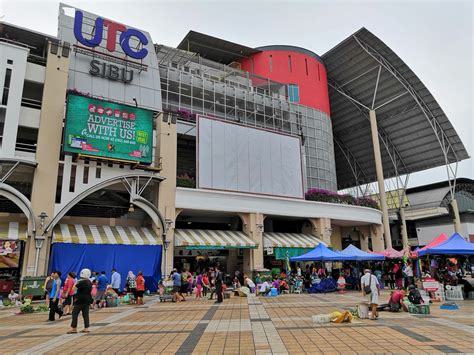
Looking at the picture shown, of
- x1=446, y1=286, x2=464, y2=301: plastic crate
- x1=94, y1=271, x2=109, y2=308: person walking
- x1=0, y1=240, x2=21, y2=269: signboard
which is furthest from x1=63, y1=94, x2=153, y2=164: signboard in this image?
x1=446, y1=286, x2=464, y2=301: plastic crate

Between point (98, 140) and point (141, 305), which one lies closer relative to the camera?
point (141, 305)

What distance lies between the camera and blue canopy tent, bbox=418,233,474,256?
16734mm

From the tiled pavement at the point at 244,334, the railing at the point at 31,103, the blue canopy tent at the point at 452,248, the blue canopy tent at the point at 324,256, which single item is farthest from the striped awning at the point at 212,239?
the blue canopy tent at the point at 452,248

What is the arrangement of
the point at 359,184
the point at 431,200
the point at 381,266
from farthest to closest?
the point at 359,184, the point at 431,200, the point at 381,266

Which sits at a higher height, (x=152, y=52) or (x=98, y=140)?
(x=152, y=52)

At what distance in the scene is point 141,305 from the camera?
642 inches

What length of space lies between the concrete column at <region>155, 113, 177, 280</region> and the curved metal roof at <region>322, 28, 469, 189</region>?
24189 millimetres

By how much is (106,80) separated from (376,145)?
26166 mm

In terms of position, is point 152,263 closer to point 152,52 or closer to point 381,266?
point 152,52

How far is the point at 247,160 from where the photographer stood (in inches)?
1107

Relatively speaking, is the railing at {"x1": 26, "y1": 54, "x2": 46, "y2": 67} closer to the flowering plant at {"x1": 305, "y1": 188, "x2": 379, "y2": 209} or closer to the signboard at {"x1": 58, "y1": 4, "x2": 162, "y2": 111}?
the signboard at {"x1": 58, "y1": 4, "x2": 162, "y2": 111}

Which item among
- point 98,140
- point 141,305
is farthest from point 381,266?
point 98,140

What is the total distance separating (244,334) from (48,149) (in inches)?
652

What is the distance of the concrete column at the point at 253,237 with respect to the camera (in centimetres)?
2607
